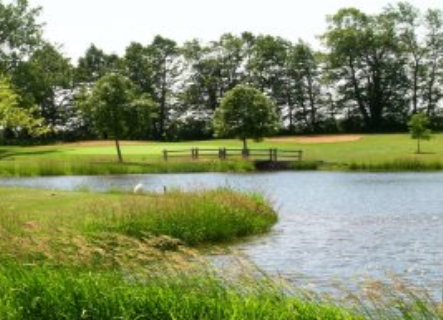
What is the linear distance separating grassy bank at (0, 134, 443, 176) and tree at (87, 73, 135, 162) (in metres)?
3.24

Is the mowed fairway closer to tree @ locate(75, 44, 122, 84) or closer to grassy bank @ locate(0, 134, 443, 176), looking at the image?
grassy bank @ locate(0, 134, 443, 176)

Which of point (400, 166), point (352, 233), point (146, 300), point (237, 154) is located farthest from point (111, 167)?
point (146, 300)

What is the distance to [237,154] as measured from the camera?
77688 millimetres

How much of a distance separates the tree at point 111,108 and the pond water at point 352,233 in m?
22.0

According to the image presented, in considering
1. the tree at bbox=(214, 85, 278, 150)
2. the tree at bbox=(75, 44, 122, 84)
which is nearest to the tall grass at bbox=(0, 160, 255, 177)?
the tree at bbox=(214, 85, 278, 150)

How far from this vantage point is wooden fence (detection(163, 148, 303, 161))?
75.0 meters

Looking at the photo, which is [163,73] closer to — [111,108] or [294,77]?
[294,77]

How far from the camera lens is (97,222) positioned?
21.0 m

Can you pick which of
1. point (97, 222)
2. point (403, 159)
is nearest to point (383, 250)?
point (97, 222)

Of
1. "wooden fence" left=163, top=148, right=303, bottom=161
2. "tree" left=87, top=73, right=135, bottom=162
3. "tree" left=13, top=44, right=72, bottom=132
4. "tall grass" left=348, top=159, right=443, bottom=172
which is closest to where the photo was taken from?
"tall grass" left=348, top=159, right=443, bottom=172

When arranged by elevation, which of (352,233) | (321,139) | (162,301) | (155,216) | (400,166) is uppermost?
(162,301)

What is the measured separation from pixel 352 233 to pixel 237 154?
51.4m

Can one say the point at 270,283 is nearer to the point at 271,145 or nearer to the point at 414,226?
the point at 414,226

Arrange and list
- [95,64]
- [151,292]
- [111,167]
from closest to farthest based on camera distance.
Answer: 1. [151,292]
2. [111,167]
3. [95,64]
